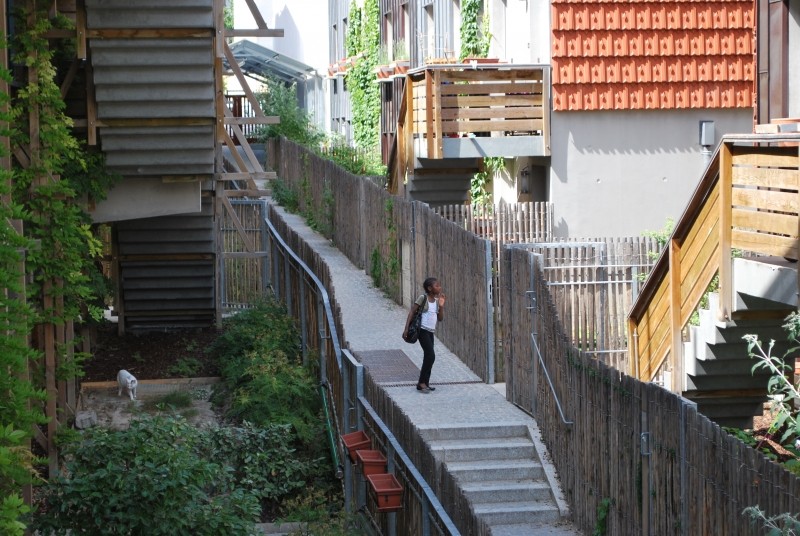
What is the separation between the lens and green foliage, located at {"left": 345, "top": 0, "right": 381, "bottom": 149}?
36.9 m

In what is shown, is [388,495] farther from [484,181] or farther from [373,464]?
[484,181]

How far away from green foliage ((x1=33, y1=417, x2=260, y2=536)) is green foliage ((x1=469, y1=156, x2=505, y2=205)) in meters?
16.2

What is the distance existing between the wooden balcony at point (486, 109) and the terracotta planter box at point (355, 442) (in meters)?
A: 11.6

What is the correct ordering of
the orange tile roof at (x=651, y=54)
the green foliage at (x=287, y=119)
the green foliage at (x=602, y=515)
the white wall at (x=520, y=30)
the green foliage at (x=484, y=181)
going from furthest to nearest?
the green foliage at (x=287, y=119)
the green foliage at (x=484, y=181)
the white wall at (x=520, y=30)
the orange tile roof at (x=651, y=54)
the green foliage at (x=602, y=515)

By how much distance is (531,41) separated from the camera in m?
22.7

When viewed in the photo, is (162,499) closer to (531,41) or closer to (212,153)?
(212,153)

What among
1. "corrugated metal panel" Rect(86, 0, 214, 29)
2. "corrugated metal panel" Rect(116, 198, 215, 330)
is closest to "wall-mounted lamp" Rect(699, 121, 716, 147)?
"corrugated metal panel" Rect(116, 198, 215, 330)

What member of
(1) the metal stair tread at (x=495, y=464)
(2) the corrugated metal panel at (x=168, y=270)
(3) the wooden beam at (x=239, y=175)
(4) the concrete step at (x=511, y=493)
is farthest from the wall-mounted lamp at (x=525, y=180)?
(4) the concrete step at (x=511, y=493)

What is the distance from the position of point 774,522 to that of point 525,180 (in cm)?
1775

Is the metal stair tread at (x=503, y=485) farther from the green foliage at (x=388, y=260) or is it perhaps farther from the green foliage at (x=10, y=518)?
the green foliage at (x=388, y=260)

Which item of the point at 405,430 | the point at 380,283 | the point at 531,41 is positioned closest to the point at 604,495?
the point at 405,430

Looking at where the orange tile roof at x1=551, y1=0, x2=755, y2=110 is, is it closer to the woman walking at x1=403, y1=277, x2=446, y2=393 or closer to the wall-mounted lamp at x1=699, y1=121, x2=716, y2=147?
the wall-mounted lamp at x1=699, y1=121, x2=716, y2=147

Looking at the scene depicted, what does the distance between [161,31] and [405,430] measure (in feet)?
24.6

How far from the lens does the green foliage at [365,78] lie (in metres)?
36.9
